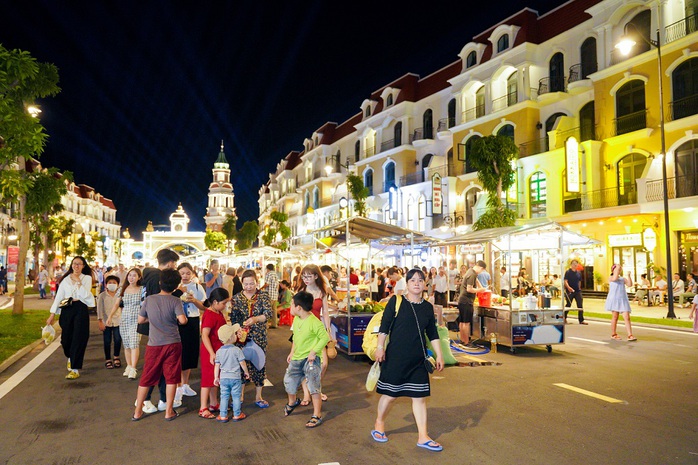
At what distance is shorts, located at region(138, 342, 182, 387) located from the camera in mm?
5988

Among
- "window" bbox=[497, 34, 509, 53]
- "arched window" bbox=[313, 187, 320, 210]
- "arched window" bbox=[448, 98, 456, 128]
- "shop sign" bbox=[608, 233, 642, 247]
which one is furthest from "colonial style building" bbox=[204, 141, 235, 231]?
"shop sign" bbox=[608, 233, 642, 247]

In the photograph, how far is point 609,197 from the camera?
81.3ft

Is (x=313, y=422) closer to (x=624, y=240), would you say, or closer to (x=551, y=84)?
(x=624, y=240)

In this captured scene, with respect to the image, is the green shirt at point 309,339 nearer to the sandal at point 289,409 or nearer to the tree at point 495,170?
the sandal at point 289,409

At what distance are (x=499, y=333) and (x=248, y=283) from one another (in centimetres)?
680

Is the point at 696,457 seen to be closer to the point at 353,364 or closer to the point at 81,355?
the point at 353,364

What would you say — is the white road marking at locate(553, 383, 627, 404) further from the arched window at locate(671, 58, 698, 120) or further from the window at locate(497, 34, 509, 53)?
the window at locate(497, 34, 509, 53)

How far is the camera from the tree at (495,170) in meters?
24.3

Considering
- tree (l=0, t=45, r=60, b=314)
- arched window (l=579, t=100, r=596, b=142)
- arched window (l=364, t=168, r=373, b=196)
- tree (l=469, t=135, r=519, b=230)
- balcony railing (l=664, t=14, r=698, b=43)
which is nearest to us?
tree (l=0, t=45, r=60, b=314)

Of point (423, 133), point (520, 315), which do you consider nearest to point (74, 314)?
point (520, 315)

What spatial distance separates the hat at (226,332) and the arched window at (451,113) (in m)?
31.9

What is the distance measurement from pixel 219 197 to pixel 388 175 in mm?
93420

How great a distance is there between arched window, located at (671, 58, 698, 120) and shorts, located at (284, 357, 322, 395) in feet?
73.5

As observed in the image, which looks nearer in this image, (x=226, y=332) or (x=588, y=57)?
(x=226, y=332)
